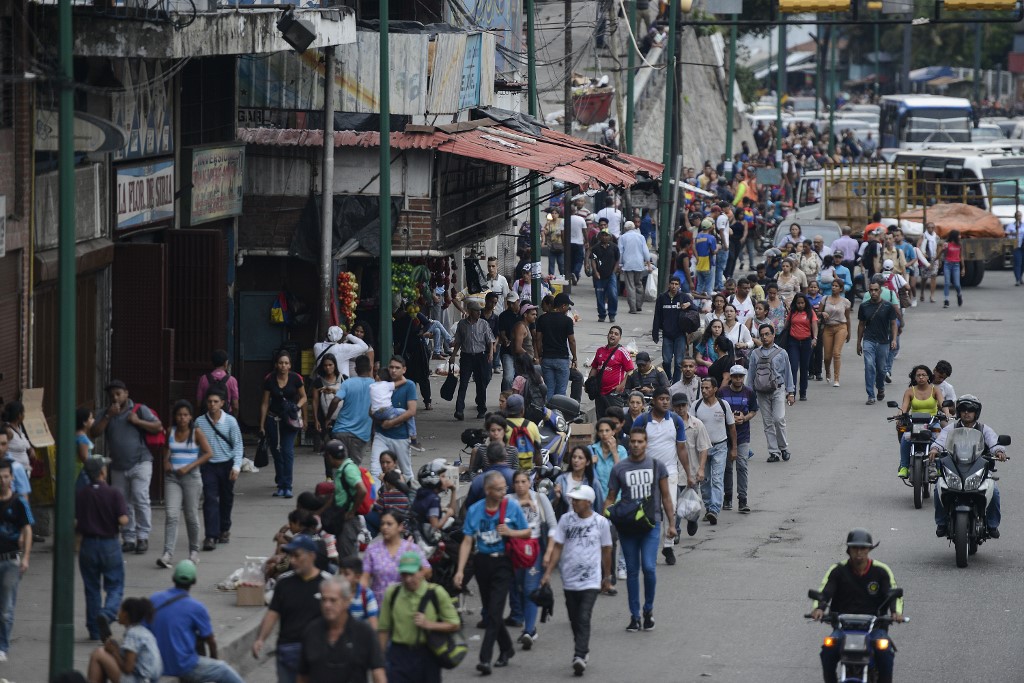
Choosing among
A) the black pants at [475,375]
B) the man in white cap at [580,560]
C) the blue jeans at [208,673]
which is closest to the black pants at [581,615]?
the man in white cap at [580,560]

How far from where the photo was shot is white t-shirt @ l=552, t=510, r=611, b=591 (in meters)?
12.2

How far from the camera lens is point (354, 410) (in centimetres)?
1739

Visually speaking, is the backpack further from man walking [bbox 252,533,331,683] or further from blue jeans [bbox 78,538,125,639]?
man walking [bbox 252,533,331,683]

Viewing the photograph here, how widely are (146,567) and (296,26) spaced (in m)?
5.90

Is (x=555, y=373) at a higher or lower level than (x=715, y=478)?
higher

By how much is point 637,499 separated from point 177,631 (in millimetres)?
4323

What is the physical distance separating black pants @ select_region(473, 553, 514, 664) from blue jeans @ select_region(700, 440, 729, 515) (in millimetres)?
5016

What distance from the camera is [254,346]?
2106cm

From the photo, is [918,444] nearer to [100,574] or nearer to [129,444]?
[129,444]

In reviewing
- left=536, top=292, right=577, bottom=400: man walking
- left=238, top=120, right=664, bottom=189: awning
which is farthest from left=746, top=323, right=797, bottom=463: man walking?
left=238, top=120, right=664, bottom=189: awning

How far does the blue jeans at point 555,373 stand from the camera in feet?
72.6

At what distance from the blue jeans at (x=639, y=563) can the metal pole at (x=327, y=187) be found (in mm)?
7655

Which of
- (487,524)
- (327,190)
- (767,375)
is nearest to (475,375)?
(327,190)

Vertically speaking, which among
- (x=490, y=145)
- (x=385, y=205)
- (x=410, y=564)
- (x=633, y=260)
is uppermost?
(x=490, y=145)
